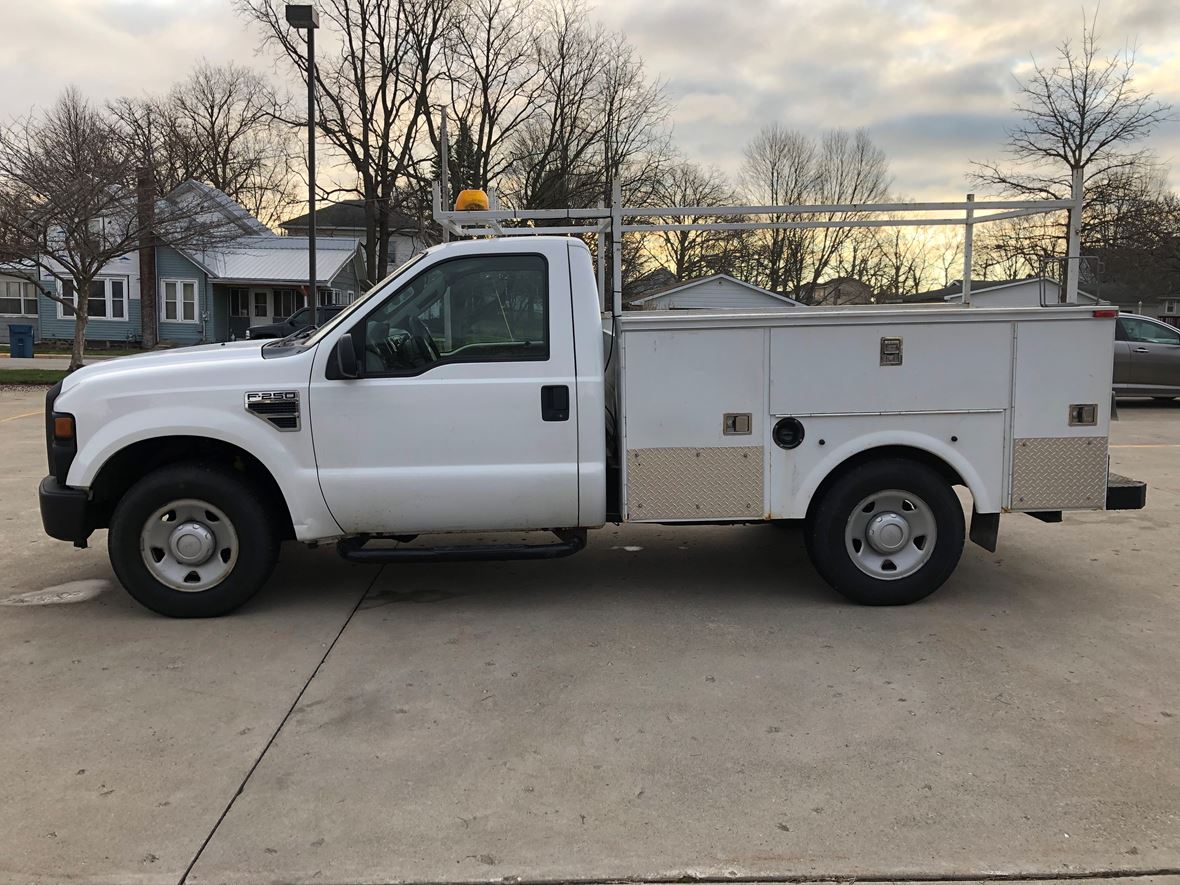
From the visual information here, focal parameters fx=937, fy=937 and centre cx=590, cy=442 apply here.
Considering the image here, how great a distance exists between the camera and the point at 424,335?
4992 mm

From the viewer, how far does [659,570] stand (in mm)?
6172

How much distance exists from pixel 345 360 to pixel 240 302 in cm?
3576

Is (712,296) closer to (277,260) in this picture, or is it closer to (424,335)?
(424,335)

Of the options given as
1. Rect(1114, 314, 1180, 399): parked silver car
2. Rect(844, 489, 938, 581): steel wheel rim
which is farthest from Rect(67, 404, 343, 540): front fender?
Rect(1114, 314, 1180, 399): parked silver car

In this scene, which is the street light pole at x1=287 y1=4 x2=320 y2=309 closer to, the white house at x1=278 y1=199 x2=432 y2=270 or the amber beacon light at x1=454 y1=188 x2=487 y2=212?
the amber beacon light at x1=454 y1=188 x2=487 y2=212

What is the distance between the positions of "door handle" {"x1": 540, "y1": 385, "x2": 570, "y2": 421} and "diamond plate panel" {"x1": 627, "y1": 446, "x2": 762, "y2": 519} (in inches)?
17.7

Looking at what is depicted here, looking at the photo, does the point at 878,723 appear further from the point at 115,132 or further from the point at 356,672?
the point at 115,132

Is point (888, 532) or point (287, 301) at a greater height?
point (287, 301)

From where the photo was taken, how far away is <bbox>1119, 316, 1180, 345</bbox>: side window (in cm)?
1605

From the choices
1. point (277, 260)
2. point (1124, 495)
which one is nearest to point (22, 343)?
point (277, 260)

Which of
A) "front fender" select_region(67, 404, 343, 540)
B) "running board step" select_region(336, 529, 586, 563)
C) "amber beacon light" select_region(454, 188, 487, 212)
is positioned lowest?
"running board step" select_region(336, 529, 586, 563)

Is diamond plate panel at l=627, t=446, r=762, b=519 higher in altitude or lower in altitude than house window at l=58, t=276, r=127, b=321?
lower

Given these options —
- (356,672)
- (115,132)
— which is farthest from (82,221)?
(356,672)

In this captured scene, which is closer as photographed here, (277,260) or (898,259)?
(898,259)
